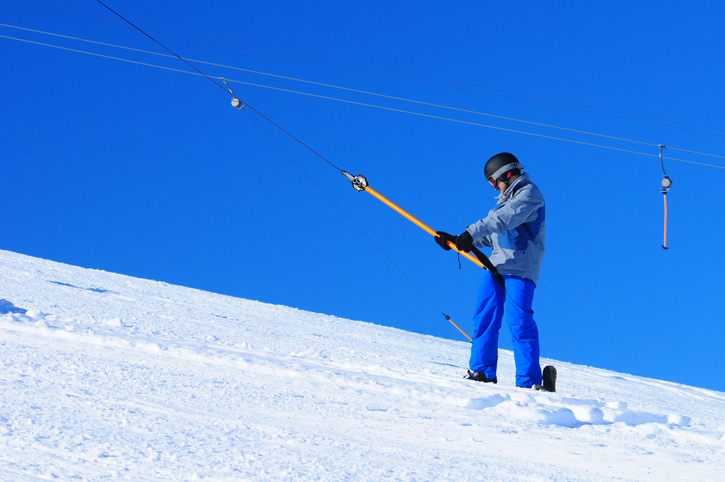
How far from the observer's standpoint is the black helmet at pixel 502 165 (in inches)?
160

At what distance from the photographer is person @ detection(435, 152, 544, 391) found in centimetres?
373

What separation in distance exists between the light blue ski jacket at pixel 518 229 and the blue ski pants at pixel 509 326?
0.31ft

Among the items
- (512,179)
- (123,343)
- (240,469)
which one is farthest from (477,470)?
(512,179)

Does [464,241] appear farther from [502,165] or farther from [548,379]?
[548,379]

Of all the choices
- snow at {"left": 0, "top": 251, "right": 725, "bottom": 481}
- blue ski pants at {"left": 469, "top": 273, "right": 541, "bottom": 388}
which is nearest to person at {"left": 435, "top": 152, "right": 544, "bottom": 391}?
blue ski pants at {"left": 469, "top": 273, "right": 541, "bottom": 388}

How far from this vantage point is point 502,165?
409 cm

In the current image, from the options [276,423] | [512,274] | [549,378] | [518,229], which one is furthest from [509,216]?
[276,423]

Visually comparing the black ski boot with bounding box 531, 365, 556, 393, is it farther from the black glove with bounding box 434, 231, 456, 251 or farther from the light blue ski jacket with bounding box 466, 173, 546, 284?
the black glove with bounding box 434, 231, 456, 251

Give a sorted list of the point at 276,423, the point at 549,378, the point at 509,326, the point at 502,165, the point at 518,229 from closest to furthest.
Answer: the point at 276,423 < the point at 549,378 < the point at 509,326 < the point at 518,229 < the point at 502,165

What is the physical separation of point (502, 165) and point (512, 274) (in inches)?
31.1

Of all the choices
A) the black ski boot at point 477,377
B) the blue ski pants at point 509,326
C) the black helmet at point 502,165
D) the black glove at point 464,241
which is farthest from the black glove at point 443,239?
the black ski boot at point 477,377

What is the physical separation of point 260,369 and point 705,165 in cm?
1448

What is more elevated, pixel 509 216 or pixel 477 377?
pixel 509 216

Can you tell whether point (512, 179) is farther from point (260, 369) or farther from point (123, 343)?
point (123, 343)
